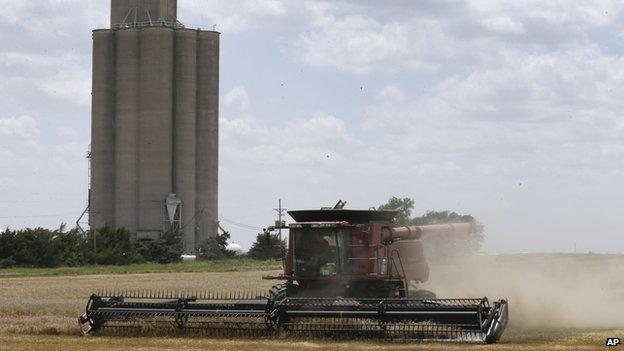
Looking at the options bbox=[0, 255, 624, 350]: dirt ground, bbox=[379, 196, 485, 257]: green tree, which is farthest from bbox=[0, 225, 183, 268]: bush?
bbox=[379, 196, 485, 257]: green tree

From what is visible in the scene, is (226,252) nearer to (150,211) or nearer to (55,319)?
(150,211)

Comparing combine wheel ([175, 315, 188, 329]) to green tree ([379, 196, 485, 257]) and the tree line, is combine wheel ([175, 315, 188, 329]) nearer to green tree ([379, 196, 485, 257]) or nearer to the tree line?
green tree ([379, 196, 485, 257])

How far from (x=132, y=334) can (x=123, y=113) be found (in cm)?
8573

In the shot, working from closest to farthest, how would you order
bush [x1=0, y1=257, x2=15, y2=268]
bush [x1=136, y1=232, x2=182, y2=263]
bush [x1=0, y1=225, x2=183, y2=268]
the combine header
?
the combine header < bush [x1=0, y1=257, x2=15, y2=268] < bush [x1=0, y1=225, x2=183, y2=268] < bush [x1=136, y1=232, x2=182, y2=263]

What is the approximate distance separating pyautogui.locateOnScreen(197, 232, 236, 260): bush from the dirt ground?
6274 cm

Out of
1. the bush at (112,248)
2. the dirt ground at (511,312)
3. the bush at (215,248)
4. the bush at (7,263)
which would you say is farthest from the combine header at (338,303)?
the bush at (215,248)

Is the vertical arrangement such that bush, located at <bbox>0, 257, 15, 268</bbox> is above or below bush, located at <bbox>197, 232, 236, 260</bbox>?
below

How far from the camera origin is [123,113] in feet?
352

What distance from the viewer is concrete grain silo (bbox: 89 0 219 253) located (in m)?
107

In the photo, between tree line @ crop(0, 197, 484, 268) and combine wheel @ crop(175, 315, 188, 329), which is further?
tree line @ crop(0, 197, 484, 268)

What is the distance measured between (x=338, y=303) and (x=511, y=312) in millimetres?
7715

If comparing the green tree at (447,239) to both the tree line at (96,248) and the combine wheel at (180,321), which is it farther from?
the tree line at (96,248)

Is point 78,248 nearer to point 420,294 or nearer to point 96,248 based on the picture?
point 96,248

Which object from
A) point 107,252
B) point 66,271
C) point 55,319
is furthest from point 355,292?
point 107,252
